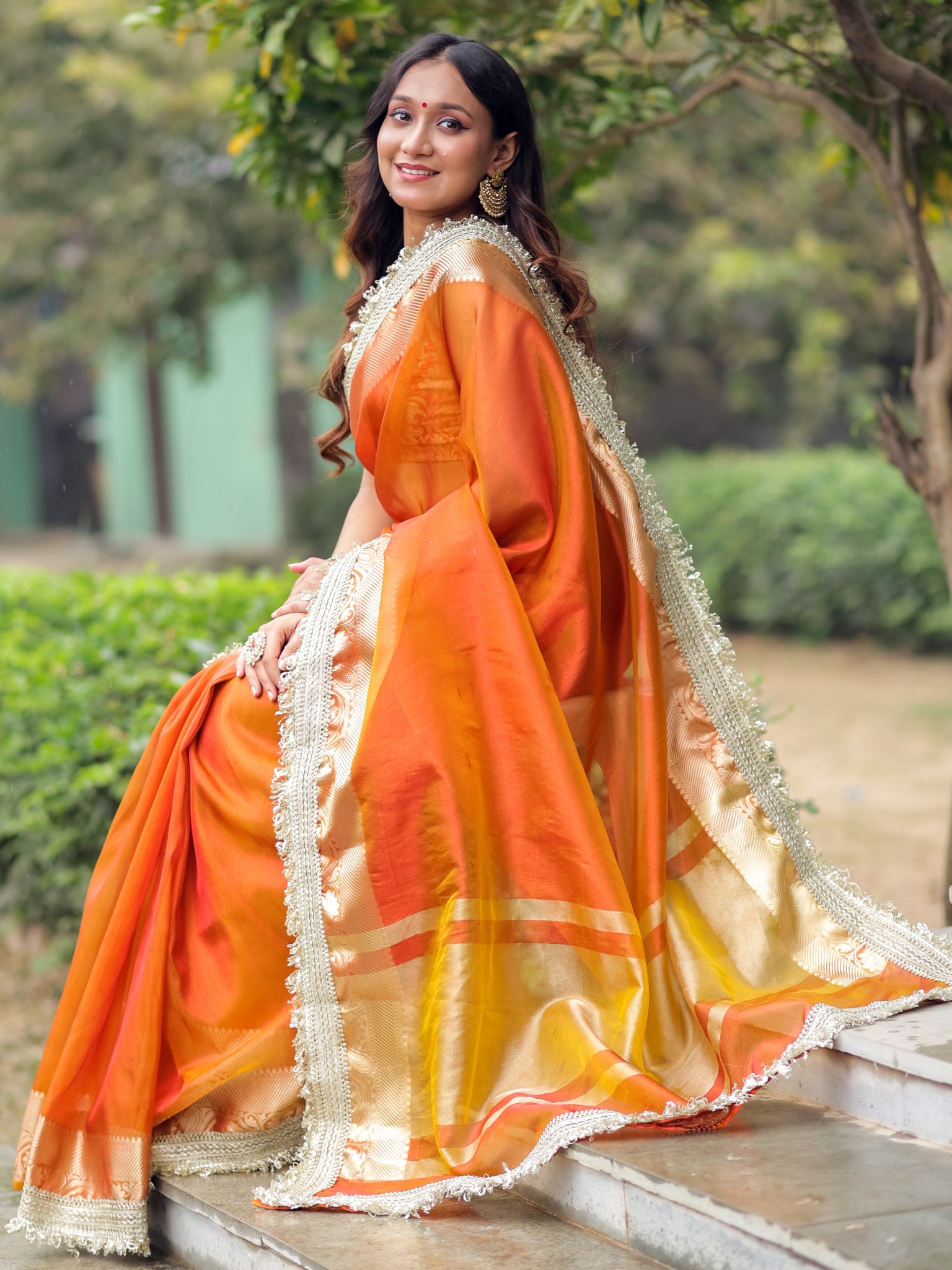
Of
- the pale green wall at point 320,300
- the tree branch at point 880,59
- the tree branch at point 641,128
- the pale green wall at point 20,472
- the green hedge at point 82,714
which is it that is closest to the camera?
the tree branch at point 880,59

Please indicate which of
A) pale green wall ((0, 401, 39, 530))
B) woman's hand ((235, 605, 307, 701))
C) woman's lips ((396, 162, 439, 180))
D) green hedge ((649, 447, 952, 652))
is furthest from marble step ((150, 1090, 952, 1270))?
pale green wall ((0, 401, 39, 530))

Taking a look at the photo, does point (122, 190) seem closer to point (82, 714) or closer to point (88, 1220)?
point (82, 714)

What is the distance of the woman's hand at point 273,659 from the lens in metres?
2.48

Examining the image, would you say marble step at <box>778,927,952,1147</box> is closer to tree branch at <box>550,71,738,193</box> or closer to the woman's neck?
the woman's neck

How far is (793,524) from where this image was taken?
11.8m

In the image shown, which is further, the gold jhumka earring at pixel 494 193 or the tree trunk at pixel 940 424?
the tree trunk at pixel 940 424

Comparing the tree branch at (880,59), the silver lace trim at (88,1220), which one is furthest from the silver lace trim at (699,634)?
the silver lace trim at (88,1220)

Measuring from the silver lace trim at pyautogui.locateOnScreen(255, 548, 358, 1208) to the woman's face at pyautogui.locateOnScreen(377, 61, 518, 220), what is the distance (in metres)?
0.88

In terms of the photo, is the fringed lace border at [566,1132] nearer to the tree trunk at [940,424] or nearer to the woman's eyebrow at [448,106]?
A: the tree trunk at [940,424]

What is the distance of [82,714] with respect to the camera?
445 centimetres

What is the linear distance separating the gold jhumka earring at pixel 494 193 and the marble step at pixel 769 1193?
1600mm

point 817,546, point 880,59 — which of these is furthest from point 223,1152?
point 817,546

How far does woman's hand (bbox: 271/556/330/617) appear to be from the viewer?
2.58 m

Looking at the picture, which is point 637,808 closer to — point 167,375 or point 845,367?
point 845,367
